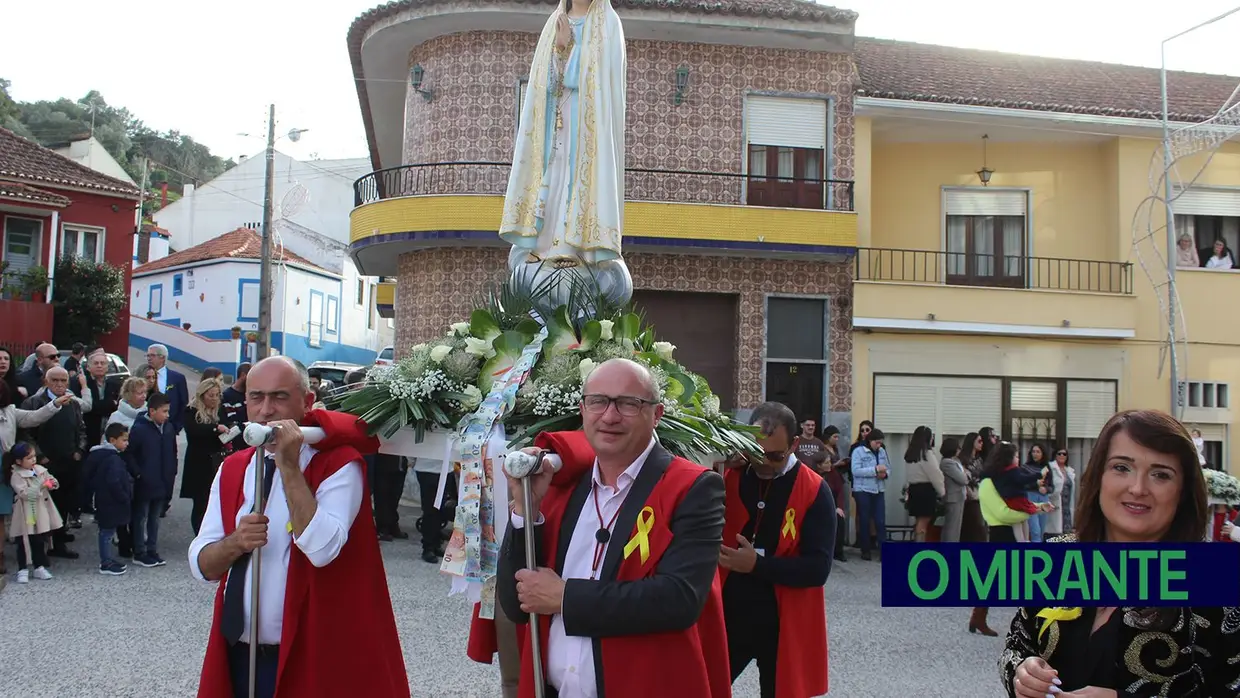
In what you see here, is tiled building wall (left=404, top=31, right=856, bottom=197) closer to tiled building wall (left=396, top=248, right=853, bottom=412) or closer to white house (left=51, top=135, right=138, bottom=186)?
tiled building wall (left=396, top=248, right=853, bottom=412)

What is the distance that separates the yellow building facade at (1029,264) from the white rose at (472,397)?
1301 cm

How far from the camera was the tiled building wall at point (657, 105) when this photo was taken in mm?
16531

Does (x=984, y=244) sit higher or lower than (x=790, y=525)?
higher

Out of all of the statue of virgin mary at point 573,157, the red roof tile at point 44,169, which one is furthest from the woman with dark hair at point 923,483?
the red roof tile at point 44,169

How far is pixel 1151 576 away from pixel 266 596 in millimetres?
2862

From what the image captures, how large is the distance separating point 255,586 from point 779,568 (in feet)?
6.87

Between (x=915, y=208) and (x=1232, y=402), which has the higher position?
(x=915, y=208)

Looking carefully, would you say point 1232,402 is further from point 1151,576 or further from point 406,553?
point 1151,576

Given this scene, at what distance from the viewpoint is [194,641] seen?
702 centimetres

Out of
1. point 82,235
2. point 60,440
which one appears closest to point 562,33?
point 60,440

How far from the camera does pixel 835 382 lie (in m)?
16.8

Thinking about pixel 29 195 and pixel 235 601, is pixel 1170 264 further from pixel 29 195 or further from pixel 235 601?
pixel 29 195

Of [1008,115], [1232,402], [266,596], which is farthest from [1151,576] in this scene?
[1232,402]

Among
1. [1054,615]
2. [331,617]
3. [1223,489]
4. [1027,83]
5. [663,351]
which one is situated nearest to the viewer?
[1054,615]
